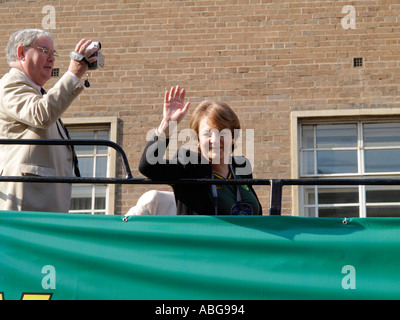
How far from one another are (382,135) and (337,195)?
961 mm

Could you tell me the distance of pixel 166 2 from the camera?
10.6 m

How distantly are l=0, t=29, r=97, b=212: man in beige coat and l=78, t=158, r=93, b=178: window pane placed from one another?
194 inches

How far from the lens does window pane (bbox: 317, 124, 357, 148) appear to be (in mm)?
10070

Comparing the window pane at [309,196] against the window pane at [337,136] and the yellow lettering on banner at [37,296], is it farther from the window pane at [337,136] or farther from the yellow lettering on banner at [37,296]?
the yellow lettering on banner at [37,296]

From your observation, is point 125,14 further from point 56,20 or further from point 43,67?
point 43,67

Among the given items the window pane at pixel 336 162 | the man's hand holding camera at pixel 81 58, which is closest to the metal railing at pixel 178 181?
the man's hand holding camera at pixel 81 58

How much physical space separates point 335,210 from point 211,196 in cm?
531

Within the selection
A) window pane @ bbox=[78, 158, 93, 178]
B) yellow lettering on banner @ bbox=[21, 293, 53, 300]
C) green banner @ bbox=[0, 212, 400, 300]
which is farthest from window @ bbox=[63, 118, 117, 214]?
yellow lettering on banner @ bbox=[21, 293, 53, 300]

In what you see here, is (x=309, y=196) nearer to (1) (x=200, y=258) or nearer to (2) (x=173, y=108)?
(1) (x=200, y=258)

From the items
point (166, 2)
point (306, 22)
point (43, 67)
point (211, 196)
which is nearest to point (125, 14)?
point (166, 2)

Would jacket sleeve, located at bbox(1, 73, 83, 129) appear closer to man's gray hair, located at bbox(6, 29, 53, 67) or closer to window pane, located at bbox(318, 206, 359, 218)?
man's gray hair, located at bbox(6, 29, 53, 67)

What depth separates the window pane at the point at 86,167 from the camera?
33.9ft

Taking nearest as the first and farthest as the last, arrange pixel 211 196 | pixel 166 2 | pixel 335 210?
pixel 211 196
pixel 335 210
pixel 166 2

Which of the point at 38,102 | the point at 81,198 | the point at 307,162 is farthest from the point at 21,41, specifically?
the point at 307,162
